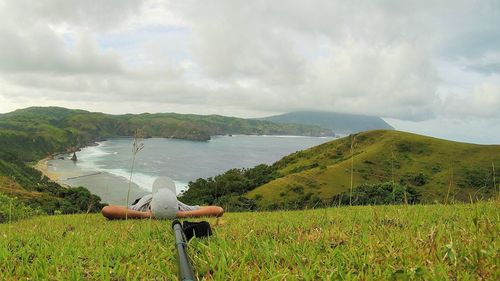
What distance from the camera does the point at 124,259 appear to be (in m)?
3.69

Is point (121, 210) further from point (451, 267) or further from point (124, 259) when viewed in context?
point (451, 267)

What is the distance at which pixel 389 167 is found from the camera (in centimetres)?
7750

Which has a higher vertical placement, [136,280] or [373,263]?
[373,263]

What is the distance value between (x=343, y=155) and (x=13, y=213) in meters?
86.1

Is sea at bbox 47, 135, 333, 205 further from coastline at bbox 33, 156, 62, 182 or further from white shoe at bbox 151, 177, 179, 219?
white shoe at bbox 151, 177, 179, 219

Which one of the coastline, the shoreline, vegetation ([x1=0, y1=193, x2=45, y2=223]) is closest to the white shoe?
vegetation ([x1=0, y1=193, x2=45, y2=223])

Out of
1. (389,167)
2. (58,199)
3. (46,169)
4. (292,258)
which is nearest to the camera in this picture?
(292,258)

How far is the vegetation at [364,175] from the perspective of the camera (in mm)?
59531

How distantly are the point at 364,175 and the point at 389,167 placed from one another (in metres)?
9.12

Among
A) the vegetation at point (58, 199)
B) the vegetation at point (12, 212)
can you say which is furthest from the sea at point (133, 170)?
the vegetation at point (12, 212)

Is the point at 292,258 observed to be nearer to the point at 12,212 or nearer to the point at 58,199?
the point at 12,212

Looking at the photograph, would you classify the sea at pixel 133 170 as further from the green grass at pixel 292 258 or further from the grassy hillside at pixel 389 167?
the green grass at pixel 292 258

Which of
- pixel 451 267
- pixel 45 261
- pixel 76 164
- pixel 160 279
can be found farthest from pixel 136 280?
pixel 76 164

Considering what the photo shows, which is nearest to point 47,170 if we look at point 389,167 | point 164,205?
point 389,167
